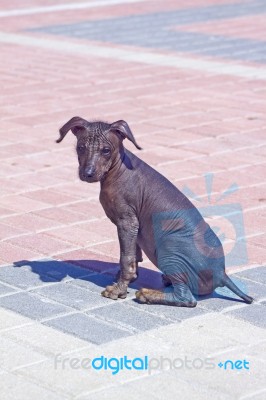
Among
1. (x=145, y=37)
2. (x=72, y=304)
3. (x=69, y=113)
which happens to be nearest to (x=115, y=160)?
(x=72, y=304)

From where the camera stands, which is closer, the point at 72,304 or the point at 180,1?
the point at 72,304

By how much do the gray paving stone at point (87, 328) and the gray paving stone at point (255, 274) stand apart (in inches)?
47.1

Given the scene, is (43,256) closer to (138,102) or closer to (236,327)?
(236,327)

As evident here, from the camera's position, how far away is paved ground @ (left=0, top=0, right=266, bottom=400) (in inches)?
199

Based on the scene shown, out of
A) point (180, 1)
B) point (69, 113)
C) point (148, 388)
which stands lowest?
point (148, 388)

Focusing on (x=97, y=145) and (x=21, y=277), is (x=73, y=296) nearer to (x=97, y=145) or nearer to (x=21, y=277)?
(x=21, y=277)

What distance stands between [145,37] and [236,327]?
10332mm

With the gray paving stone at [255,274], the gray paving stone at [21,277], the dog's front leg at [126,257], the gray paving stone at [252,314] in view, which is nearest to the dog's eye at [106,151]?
the dog's front leg at [126,257]

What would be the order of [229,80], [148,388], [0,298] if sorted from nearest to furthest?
[148,388] → [0,298] → [229,80]

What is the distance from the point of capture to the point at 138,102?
37.8ft

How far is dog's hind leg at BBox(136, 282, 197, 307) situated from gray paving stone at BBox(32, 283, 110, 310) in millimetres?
265

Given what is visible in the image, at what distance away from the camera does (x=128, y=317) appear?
5.71 meters

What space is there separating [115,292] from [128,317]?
0.99 ft
